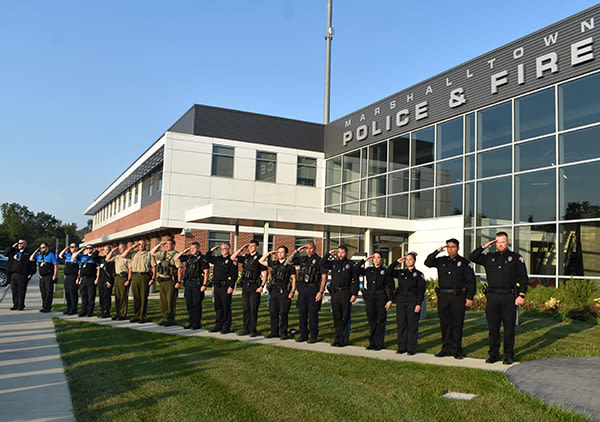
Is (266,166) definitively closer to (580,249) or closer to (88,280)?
(88,280)

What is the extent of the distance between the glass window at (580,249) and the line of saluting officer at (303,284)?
23.0ft

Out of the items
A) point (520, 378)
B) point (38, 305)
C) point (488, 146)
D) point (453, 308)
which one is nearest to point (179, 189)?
point (38, 305)

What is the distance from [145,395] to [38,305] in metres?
12.3

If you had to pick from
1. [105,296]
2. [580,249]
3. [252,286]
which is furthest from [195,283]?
[580,249]

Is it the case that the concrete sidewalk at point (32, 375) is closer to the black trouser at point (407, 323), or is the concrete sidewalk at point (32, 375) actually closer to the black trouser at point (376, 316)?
the black trouser at point (376, 316)

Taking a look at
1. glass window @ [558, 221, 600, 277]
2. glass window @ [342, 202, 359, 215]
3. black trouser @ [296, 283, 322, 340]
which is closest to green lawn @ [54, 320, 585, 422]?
black trouser @ [296, 283, 322, 340]

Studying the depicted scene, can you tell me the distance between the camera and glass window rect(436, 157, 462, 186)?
67.2 ft

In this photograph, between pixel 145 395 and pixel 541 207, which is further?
pixel 541 207

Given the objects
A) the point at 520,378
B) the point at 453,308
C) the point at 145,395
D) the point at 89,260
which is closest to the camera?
the point at 145,395

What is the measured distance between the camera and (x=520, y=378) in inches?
277

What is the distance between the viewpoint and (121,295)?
1313 centimetres

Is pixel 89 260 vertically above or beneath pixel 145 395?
above

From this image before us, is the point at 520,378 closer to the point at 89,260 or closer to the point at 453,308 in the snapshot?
the point at 453,308

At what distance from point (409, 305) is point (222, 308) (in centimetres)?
409
